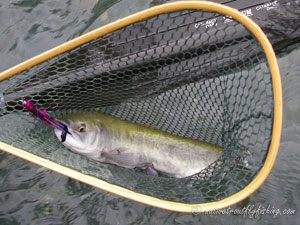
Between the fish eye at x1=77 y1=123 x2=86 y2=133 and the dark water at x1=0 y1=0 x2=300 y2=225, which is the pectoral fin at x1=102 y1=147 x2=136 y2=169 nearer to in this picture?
the fish eye at x1=77 y1=123 x2=86 y2=133

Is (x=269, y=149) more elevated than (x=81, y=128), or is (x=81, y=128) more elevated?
(x=269, y=149)

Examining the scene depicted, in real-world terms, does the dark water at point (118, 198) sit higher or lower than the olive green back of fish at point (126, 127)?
lower

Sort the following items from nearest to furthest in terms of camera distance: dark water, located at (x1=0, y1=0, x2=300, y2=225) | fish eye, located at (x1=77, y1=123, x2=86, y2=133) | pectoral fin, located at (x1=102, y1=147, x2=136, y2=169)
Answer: fish eye, located at (x1=77, y1=123, x2=86, y2=133) < pectoral fin, located at (x1=102, y1=147, x2=136, y2=169) < dark water, located at (x1=0, y1=0, x2=300, y2=225)

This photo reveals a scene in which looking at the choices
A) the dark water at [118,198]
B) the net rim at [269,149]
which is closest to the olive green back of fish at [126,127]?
the dark water at [118,198]

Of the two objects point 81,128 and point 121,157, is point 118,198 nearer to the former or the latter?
point 121,157

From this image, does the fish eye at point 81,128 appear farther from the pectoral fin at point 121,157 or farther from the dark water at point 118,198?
the dark water at point 118,198

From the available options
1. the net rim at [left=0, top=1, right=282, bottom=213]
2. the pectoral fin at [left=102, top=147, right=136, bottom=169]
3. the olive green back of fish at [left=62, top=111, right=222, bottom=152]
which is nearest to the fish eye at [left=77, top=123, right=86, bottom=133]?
the olive green back of fish at [left=62, top=111, right=222, bottom=152]

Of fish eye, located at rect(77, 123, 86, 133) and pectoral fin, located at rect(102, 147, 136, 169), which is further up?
fish eye, located at rect(77, 123, 86, 133)

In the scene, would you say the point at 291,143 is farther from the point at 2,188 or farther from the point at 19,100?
the point at 2,188

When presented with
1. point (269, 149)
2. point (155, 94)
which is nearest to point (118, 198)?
point (155, 94)
